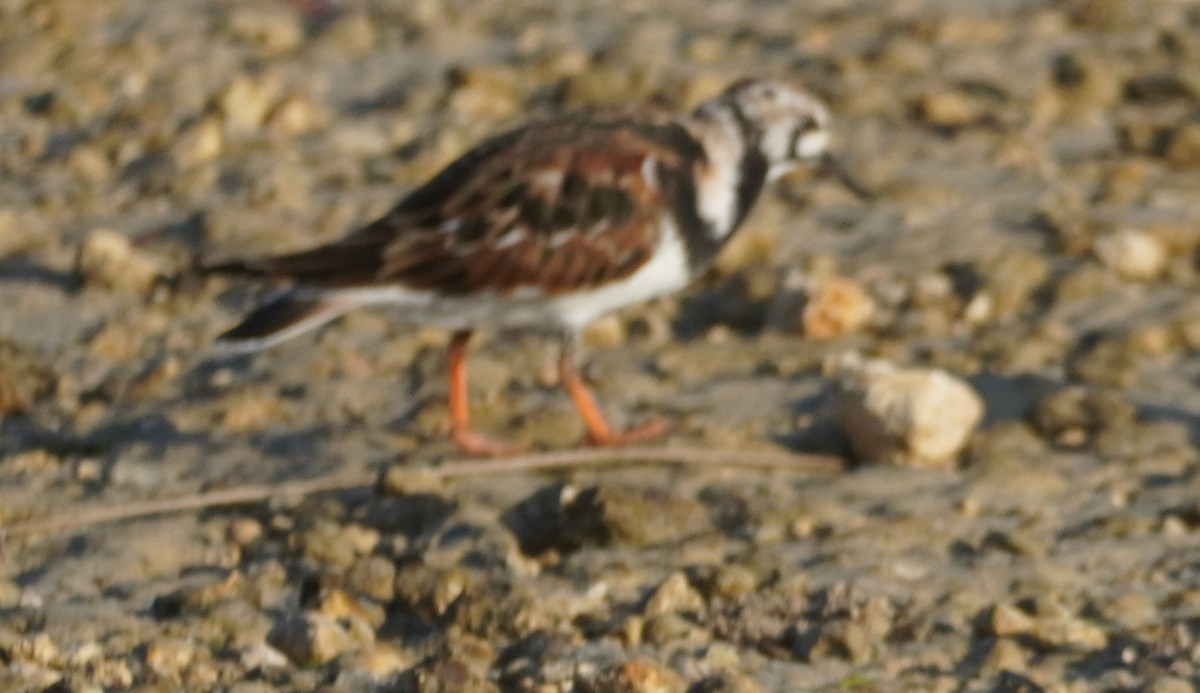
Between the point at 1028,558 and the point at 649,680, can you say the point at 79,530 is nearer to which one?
the point at 649,680

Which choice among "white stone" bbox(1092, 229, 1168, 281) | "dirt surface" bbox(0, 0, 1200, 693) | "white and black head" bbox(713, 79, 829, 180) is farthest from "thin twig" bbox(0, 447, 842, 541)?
"white stone" bbox(1092, 229, 1168, 281)

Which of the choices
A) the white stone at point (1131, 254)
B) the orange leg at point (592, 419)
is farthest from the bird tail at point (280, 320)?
the white stone at point (1131, 254)

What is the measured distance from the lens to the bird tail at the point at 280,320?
4574 millimetres

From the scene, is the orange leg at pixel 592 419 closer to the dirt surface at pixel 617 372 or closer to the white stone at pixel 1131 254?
the dirt surface at pixel 617 372

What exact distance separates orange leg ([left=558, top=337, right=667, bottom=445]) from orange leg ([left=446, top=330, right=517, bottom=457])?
18 centimetres

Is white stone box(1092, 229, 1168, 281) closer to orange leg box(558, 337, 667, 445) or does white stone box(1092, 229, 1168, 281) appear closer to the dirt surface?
the dirt surface

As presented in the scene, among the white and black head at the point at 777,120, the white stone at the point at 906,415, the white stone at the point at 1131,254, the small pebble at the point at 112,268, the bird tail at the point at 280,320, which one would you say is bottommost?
the small pebble at the point at 112,268

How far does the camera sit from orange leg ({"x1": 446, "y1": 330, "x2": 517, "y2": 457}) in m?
4.75

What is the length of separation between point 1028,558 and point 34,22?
5.06 m

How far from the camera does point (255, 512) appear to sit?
14.6ft

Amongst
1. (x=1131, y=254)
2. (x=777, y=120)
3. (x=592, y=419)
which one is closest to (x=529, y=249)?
(x=592, y=419)

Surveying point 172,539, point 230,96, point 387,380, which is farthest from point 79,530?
point 230,96

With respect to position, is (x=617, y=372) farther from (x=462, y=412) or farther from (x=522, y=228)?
(x=522, y=228)

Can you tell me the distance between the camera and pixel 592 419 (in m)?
4.82
